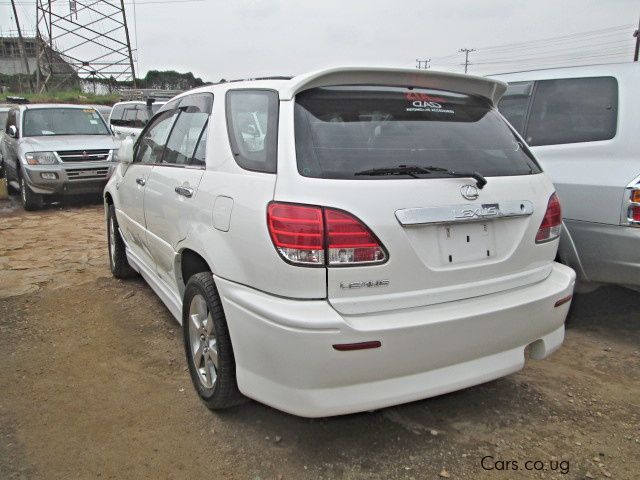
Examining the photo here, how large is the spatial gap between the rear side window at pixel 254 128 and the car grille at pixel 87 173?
23.9 feet

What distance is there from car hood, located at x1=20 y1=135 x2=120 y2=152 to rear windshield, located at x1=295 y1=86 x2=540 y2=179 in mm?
8132

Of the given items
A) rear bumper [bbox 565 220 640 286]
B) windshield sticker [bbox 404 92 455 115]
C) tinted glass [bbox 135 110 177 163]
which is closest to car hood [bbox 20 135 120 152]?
tinted glass [bbox 135 110 177 163]

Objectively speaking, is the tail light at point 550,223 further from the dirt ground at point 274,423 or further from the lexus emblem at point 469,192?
the dirt ground at point 274,423

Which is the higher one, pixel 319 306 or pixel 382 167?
pixel 382 167

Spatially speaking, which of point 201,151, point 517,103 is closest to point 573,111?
point 517,103

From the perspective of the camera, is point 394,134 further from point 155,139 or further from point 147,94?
point 147,94

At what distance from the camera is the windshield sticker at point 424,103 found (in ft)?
8.46

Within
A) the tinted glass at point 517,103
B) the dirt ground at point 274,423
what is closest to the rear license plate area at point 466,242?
the dirt ground at point 274,423

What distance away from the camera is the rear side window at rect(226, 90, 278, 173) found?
237 centimetres

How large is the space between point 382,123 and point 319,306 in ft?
3.04

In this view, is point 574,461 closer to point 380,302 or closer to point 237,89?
point 380,302

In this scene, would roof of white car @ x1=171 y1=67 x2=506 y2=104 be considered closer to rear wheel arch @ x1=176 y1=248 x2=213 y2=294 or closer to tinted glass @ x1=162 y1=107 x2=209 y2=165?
tinted glass @ x1=162 y1=107 x2=209 y2=165

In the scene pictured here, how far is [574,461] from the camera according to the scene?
2453 mm

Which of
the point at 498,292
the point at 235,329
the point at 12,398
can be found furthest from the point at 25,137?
the point at 498,292
